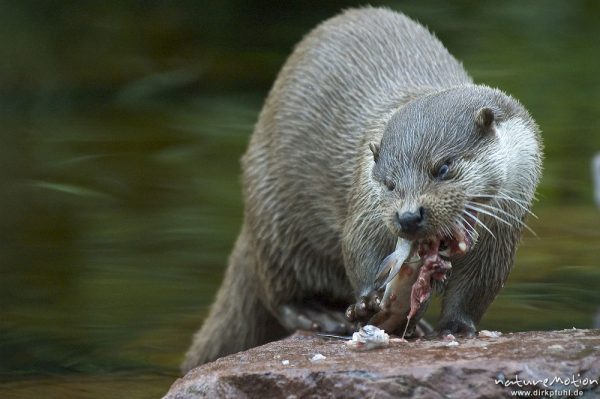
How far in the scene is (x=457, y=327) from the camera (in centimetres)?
370

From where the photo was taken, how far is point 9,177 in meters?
7.02

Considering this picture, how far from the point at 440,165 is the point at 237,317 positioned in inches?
58.3

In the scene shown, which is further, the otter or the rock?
the otter

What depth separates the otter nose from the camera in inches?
129

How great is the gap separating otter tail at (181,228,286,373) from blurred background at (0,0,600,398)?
0.15 metres

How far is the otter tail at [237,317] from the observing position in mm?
4680

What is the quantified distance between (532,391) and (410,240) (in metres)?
0.62

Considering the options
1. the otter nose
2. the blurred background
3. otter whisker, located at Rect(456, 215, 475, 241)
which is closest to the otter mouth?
otter whisker, located at Rect(456, 215, 475, 241)

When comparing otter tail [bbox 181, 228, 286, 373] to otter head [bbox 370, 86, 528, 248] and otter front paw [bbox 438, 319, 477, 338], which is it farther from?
otter head [bbox 370, 86, 528, 248]

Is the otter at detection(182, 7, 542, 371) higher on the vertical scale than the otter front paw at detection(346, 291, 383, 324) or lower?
higher

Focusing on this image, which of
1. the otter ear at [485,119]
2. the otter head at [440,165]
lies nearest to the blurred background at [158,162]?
the otter head at [440,165]

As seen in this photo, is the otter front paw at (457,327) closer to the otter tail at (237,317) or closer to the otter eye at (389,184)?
the otter eye at (389,184)

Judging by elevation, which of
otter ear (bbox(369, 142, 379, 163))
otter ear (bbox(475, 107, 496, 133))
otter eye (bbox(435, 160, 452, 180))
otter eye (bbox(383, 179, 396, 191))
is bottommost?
otter eye (bbox(383, 179, 396, 191))

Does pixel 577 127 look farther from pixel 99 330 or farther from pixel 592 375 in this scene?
pixel 592 375
